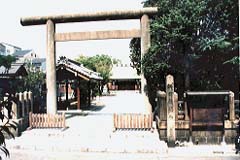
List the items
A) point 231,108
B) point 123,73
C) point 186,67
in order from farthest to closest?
point 123,73 < point 186,67 < point 231,108

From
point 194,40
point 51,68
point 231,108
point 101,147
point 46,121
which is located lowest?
point 101,147

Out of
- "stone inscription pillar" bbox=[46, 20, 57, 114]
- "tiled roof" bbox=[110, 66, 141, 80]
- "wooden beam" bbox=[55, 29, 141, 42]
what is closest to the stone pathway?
"stone inscription pillar" bbox=[46, 20, 57, 114]

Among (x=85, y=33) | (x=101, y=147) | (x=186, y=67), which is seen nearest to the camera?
(x=101, y=147)

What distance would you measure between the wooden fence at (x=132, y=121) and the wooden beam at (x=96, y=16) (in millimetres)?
4938

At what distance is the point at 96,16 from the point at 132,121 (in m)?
5.52

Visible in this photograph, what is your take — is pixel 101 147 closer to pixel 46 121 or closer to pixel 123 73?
pixel 46 121

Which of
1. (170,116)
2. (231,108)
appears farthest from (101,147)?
(231,108)

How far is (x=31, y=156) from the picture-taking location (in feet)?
35.0

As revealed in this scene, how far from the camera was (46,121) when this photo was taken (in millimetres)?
14938

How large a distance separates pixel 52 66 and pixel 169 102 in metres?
7.47

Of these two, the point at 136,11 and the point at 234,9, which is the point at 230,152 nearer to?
the point at 234,9

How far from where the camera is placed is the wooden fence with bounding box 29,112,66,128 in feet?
48.9

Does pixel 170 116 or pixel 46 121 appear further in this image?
pixel 46 121

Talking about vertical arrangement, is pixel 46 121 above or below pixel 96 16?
below
